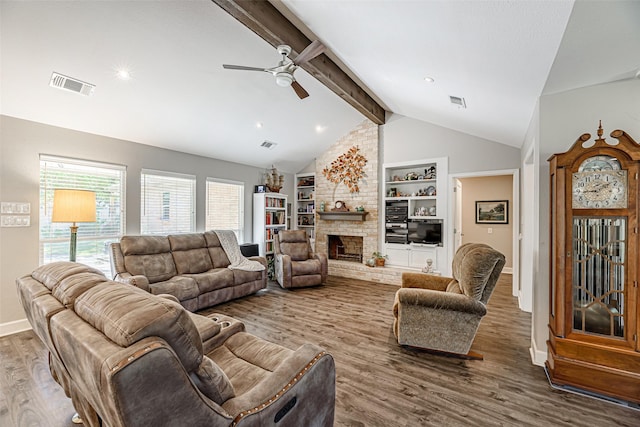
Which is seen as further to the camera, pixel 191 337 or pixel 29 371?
pixel 29 371

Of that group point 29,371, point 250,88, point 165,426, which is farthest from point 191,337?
point 250,88

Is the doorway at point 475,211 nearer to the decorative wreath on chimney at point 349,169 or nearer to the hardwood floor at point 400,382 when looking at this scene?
the decorative wreath on chimney at point 349,169

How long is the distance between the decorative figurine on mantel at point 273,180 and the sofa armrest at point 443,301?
14.3ft

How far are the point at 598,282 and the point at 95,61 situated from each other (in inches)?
194

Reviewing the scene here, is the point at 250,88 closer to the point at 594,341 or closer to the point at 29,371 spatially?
the point at 29,371

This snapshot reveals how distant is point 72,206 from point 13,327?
1.62m

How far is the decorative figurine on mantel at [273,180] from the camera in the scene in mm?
6367

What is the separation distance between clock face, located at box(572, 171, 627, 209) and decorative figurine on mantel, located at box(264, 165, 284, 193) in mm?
5204

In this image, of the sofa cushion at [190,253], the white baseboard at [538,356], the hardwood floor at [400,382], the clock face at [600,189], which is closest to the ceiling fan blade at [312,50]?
the clock face at [600,189]

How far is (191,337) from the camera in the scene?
99 centimetres

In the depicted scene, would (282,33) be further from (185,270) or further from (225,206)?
(225,206)

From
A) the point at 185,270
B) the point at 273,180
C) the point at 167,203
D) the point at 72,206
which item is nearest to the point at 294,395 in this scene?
the point at 72,206

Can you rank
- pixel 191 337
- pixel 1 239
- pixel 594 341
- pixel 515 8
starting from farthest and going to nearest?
pixel 1 239
pixel 594 341
pixel 515 8
pixel 191 337

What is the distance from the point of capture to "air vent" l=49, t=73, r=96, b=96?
9.68 feet
